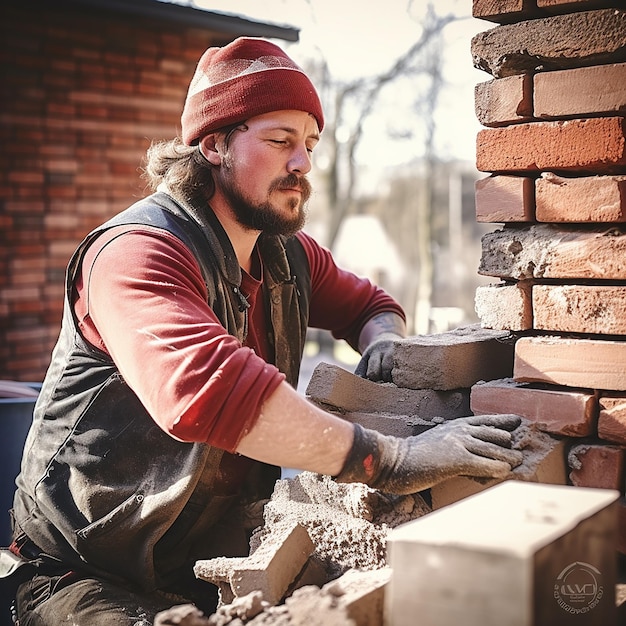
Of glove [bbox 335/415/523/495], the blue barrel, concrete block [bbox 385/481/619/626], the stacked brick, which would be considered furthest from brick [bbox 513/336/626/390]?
the blue barrel

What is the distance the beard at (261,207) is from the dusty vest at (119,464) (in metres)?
0.14

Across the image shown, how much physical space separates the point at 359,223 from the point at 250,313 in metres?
9.60

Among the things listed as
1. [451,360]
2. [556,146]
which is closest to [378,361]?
[451,360]

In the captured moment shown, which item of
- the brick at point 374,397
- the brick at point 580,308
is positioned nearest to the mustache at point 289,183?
the brick at point 374,397

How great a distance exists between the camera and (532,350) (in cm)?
222

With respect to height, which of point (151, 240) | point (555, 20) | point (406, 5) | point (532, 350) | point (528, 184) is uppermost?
point (406, 5)

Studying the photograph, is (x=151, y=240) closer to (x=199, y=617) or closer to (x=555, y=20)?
(x=199, y=617)

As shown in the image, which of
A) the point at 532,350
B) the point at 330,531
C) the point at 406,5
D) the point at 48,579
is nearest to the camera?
the point at 330,531

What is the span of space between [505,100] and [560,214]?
1.18 ft

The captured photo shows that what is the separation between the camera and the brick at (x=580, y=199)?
81.5 inches

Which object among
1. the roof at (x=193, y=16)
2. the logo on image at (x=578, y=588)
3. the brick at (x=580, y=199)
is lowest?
the logo on image at (x=578, y=588)

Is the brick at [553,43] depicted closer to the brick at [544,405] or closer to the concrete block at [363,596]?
the brick at [544,405]

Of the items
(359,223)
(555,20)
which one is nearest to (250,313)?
(555,20)

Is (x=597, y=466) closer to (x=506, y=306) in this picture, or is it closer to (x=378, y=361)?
(x=506, y=306)
